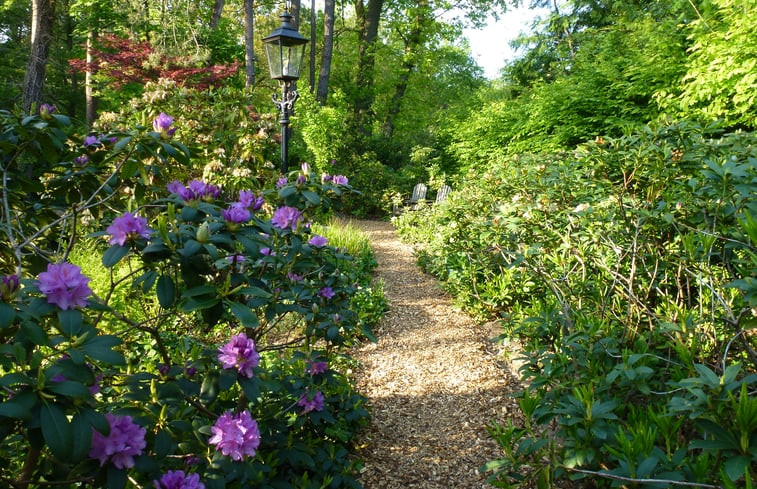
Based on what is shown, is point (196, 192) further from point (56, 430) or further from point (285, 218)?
point (56, 430)

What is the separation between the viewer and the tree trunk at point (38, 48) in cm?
936

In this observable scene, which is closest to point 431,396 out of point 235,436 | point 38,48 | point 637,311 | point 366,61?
point 637,311

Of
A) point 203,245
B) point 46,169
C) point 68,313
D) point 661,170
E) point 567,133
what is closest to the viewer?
point 68,313

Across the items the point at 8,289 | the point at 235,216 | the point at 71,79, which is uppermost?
the point at 71,79

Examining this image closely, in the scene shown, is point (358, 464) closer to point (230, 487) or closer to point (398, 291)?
point (230, 487)

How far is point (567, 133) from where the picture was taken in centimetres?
757

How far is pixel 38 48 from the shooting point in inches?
370

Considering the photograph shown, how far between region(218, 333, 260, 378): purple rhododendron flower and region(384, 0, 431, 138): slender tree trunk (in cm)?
1597

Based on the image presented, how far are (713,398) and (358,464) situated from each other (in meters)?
A: 1.46

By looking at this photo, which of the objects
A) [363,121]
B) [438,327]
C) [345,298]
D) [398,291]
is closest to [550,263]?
[438,327]

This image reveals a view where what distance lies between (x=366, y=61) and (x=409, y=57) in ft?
4.83

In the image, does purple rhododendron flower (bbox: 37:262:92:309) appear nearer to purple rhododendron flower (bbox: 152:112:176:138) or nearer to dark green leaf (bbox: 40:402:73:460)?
dark green leaf (bbox: 40:402:73:460)

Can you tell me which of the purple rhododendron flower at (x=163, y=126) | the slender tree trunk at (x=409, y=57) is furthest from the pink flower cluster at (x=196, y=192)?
the slender tree trunk at (x=409, y=57)

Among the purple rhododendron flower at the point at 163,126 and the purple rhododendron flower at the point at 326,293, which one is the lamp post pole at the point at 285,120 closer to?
the purple rhododendron flower at the point at 326,293
